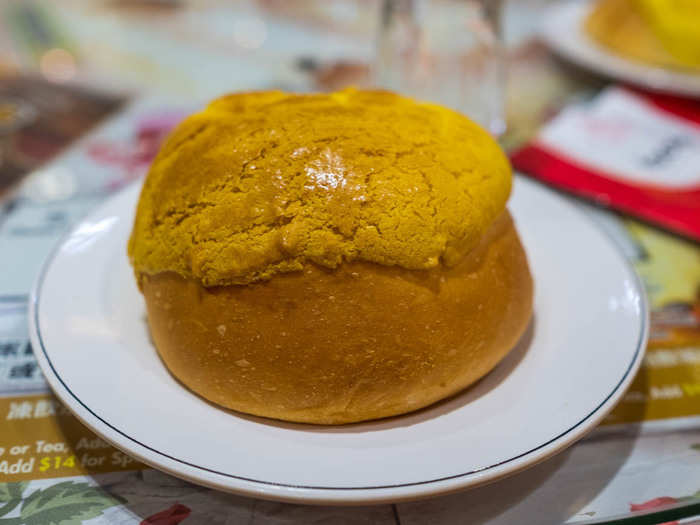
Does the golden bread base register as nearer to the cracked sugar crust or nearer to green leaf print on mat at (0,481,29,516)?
the cracked sugar crust

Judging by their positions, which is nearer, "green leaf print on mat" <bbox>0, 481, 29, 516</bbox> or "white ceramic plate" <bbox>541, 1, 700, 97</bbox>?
"green leaf print on mat" <bbox>0, 481, 29, 516</bbox>

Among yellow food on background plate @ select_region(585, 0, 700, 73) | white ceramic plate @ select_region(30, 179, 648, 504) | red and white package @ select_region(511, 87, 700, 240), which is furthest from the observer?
yellow food on background plate @ select_region(585, 0, 700, 73)

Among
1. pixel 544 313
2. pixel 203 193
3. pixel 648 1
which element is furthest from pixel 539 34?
pixel 203 193

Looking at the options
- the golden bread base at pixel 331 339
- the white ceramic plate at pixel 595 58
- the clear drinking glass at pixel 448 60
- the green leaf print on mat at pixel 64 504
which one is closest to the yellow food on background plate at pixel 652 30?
the white ceramic plate at pixel 595 58

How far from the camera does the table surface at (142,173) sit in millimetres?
663

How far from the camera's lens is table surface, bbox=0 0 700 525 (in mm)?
663

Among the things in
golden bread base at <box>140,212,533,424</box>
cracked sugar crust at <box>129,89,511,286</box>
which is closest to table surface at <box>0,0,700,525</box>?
golden bread base at <box>140,212,533,424</box>

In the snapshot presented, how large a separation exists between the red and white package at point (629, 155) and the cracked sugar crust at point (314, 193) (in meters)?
0.53

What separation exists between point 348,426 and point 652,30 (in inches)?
54.7

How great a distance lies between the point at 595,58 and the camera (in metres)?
1.59

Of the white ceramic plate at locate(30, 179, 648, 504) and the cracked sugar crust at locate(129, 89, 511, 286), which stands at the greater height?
the cracked sugar crust at locate(129, 89, 511, 286)

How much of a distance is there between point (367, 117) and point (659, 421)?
506mm

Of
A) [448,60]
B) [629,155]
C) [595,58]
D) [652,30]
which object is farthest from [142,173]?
[652,30]

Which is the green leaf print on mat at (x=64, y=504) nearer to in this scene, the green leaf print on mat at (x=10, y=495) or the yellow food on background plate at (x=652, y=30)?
the green leaf print on mat at (x=10, y=495)
